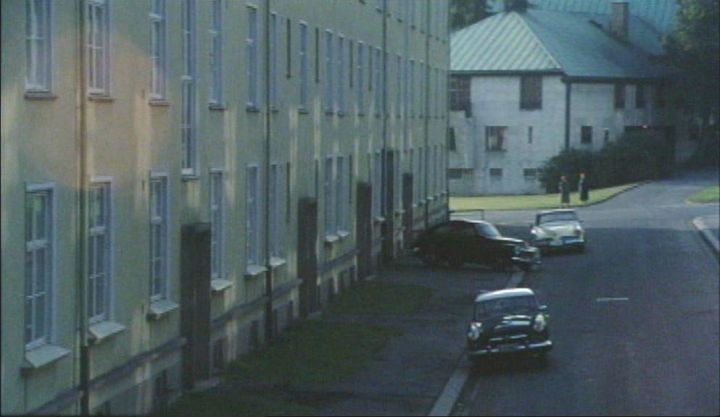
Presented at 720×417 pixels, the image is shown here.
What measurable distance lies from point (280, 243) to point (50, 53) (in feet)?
51.7

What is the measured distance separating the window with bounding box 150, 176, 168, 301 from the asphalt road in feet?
16.2

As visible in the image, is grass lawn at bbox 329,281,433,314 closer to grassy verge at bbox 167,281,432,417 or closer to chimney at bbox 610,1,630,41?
grassy verge at bbox 167,281,432,417

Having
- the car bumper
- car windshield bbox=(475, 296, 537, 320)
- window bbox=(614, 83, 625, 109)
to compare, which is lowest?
the car bumper

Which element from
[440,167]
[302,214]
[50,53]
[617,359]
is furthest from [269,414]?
[440,167]

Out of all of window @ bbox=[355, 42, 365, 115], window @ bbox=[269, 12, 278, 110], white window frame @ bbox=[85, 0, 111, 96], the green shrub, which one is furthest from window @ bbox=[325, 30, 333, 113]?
the green shrub

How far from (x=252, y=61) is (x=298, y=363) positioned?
5869 millimetres

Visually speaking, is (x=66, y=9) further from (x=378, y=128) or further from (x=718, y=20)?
(x=718, y=20)

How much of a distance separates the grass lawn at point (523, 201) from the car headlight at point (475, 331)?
47591 mm

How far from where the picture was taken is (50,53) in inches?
788

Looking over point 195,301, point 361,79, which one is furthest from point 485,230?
point 195,301

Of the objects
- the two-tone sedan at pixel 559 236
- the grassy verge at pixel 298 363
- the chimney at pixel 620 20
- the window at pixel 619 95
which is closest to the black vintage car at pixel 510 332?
the grassy verge at pixel 298 363

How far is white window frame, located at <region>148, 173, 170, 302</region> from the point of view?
83.7 ft

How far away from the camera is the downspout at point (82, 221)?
20.9 m

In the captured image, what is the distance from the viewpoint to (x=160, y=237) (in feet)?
85.1
